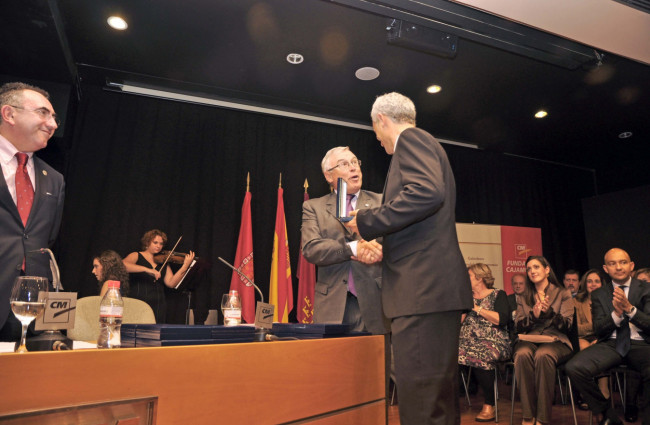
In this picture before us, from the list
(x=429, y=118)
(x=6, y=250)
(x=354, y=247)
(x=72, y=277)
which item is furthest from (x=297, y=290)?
(x=6, y=250)

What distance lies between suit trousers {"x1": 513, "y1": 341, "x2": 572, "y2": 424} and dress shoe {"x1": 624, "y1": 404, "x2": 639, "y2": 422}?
886 mm

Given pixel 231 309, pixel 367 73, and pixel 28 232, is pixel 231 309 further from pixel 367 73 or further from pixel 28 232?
pixel 367 73

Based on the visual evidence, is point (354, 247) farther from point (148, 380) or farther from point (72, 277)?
point (72, 277)

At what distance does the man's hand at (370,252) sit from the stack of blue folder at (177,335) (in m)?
0.88

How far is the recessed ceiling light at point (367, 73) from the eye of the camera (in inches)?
189

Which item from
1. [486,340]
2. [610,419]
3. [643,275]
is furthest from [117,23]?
[643,275]

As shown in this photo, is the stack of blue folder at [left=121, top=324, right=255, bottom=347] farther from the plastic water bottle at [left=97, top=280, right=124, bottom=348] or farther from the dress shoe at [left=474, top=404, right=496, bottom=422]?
the dress shoe at [left=474, top=404, right=496, bottom=422]

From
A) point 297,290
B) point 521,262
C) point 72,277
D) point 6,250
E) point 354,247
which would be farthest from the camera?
point 521,262

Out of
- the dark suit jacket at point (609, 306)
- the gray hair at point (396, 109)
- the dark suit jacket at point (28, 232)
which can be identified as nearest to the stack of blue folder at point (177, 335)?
the dark suit jacket at point (28, 232)

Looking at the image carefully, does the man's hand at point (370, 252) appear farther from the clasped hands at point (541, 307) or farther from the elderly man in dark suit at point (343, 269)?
the clasped hands at point (541, 307)

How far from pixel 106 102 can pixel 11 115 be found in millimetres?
3297

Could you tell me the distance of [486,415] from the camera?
12.5ft

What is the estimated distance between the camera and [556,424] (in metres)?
3.68

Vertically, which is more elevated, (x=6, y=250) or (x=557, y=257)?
(x=557, y=257)
